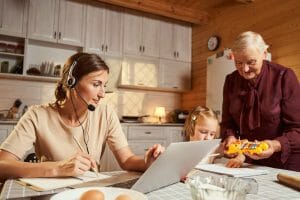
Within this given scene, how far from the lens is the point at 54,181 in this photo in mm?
911

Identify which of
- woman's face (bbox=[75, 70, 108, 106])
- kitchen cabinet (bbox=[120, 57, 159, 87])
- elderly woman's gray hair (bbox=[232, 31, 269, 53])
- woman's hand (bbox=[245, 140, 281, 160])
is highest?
kitchen cabinet (bbox=[120, 57, 159, 87])

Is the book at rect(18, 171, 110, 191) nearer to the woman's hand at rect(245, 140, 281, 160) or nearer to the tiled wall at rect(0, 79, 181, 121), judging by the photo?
the woman's hand at rect(245, 140, 281, 160)

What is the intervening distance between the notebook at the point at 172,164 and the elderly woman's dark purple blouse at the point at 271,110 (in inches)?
26.2

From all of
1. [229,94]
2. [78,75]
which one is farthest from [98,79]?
[229,94]

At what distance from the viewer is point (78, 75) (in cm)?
137

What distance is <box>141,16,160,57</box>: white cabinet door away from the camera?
4.41 meters

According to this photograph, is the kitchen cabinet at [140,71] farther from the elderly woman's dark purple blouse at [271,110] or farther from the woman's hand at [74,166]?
the woman's hand at [74,166]

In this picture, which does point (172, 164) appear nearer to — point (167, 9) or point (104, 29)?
point (104, 29)

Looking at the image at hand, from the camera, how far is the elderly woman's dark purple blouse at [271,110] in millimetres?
1454

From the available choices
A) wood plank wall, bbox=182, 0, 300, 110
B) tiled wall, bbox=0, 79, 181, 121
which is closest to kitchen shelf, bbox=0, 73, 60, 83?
tiled wall, bbox=0, 79, 181, 121

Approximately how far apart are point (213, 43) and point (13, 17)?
2737 millimetres

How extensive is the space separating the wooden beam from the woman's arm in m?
3.38

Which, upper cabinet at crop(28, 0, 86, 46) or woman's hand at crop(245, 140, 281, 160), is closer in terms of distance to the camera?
woman's hand at crop(245, 140, 281, 160)

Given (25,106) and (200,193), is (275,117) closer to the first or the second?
(200,193)
